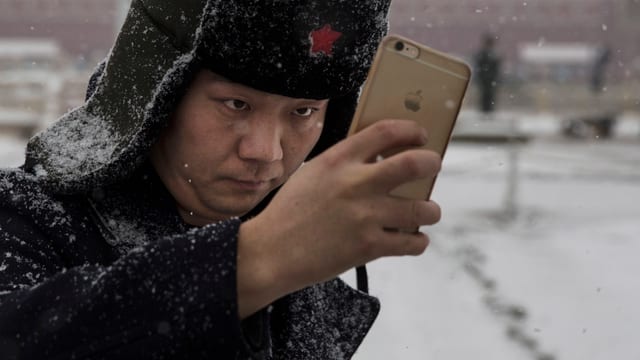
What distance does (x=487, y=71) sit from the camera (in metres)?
15.9

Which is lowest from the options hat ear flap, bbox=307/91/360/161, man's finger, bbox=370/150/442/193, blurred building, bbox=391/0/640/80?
blurred building, bbox=391/0/640/80

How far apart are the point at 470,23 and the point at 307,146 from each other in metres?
38.6

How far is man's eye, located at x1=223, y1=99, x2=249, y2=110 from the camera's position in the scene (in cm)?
126

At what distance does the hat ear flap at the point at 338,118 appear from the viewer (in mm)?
1617

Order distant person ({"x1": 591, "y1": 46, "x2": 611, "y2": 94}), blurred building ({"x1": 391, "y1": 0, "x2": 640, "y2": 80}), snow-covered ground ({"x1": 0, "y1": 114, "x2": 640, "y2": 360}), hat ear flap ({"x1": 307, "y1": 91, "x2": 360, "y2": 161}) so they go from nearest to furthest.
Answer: hat ear flap ({"x1": 307, "y1": 91, "x2": 360, "y2": 161}) < snow-covered ground ({"x1": 0, "y1": 114, "x2": 640, "y2": 360}) < distant person ({"x1": 591, "y1": 46, "x2": 611, "y2": 94}) < blurred building ({"x1": 391, "y1": 0, "x2": 640, "y2": 80})

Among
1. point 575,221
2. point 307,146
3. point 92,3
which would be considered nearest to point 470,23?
point 92,3

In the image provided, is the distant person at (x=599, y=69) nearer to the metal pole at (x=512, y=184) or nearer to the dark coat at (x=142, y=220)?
the metal pole at (x=512, y=184)

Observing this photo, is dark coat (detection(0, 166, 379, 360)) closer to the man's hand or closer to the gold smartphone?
the man's hand

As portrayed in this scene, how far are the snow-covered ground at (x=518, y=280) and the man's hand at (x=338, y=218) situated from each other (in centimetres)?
306

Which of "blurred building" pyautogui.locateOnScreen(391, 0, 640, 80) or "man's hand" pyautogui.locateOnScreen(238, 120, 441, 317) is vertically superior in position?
"man's hand" pyautogui.locateOnScreen(238, 120, 441, 317)

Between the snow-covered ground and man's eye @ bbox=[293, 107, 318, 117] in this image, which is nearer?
man's eye @ bbox=[293, 107, 318, 117]

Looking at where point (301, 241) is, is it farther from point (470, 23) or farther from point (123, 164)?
point (470, 23)

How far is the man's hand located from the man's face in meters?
0.33

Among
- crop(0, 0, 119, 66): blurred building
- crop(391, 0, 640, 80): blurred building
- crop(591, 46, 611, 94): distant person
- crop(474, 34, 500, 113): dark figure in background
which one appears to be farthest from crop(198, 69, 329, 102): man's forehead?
crop(0, 0, 119, 66): blurred building
